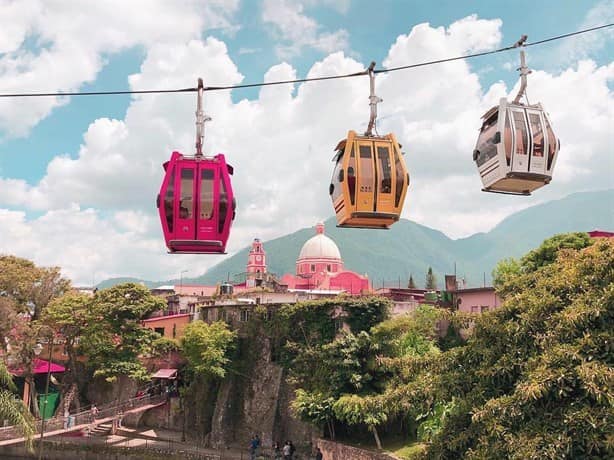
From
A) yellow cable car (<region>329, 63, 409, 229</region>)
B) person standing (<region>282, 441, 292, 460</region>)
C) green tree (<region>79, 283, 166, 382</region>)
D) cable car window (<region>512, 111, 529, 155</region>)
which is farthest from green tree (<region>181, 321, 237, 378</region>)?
cable car window (<region>512, 111, 529, 155</region>)

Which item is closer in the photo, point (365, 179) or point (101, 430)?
point (365, 179)

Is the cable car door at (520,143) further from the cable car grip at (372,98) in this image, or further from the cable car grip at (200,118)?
the cable car grip at (200,118)

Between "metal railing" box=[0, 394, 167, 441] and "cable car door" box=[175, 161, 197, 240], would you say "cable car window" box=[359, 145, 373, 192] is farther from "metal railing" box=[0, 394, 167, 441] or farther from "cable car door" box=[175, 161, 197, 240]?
"metal railing" box=[0, 394, 167, 441]

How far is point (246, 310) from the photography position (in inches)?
1076

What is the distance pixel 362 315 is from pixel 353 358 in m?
2.98

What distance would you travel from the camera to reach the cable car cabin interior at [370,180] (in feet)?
24.7

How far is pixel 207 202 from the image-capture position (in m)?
7.64

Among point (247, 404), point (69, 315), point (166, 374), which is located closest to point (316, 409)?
point (247, 404)

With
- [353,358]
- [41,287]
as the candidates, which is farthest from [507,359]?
[41,287]

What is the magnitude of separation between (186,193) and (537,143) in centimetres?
455

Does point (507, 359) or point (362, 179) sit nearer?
point (362, 179)

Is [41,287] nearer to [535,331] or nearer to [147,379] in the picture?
[147,379]

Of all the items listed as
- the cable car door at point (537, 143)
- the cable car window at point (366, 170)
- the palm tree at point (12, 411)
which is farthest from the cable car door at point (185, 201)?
the palm tree at point (12, 411)

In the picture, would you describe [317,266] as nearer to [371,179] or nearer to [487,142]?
[487,142]
